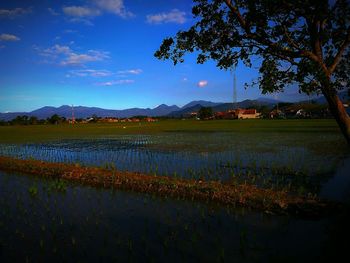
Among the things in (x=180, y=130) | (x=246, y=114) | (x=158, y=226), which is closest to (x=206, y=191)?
(x=158, y=226)

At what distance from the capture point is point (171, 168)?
16359 millimetres

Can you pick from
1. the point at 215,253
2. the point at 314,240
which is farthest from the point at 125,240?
the point at 314,240

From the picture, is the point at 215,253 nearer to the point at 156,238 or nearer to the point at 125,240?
the point at 156,238

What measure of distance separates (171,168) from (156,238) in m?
9.06

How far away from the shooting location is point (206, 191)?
1078cm

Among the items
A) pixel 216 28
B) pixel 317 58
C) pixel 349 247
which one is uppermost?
pixel 216 28

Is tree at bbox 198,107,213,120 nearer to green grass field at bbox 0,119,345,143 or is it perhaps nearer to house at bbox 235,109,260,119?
house at bbox 235,109,260,119

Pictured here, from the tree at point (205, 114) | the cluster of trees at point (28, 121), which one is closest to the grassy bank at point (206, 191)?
the cluster of trees at point (28, 121)

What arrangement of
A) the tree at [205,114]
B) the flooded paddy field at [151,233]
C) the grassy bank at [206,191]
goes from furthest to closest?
the tree at [205,114]
the grassy bank at [206,191]
the flooded paddy field at [151,233]

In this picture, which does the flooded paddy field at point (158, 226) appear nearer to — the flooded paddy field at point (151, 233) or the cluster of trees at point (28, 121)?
the flooded paddy field at point (151, 233)

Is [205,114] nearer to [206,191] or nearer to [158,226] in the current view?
[206,191]

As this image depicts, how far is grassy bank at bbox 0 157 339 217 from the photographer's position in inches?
360

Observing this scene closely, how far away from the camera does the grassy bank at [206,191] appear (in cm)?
913

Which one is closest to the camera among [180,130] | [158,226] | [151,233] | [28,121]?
[151,233]
